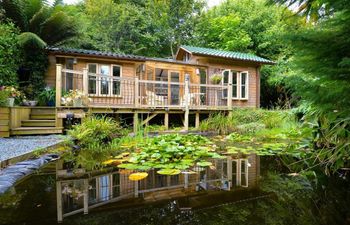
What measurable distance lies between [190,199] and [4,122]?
5.67 metres

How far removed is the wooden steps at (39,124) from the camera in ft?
21.1

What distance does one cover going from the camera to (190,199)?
2561mm

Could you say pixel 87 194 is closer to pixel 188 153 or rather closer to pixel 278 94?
pixel 188 153

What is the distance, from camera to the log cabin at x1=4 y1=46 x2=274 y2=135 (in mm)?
7113

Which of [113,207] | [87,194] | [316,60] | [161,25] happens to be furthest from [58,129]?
[161,25]

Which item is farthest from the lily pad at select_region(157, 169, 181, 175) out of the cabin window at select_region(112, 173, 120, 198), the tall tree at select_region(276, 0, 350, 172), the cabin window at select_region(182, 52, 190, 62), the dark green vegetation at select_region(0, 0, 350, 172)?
the cabin window at select_region(182, 52, 190, 62)

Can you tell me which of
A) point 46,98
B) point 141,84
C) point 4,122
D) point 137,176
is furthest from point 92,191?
→ point 141,84

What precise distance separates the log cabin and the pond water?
3897 millimetres

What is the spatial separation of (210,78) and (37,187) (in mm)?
10169

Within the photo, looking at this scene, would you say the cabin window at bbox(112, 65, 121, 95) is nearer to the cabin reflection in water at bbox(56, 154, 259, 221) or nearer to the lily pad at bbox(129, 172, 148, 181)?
the cabin reflection in water at bbox(56, 154, 259, 221)

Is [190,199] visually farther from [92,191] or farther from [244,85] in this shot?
[244,85]

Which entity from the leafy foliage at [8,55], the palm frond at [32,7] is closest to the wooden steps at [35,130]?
the leafy foliage at [8,55]

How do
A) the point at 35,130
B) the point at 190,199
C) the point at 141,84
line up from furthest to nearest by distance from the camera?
1. the point at 141,84
2. the point at 35,130
3. the point at 190,199

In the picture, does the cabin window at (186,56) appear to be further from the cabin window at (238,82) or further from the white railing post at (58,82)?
the white railing post at (58,82)
